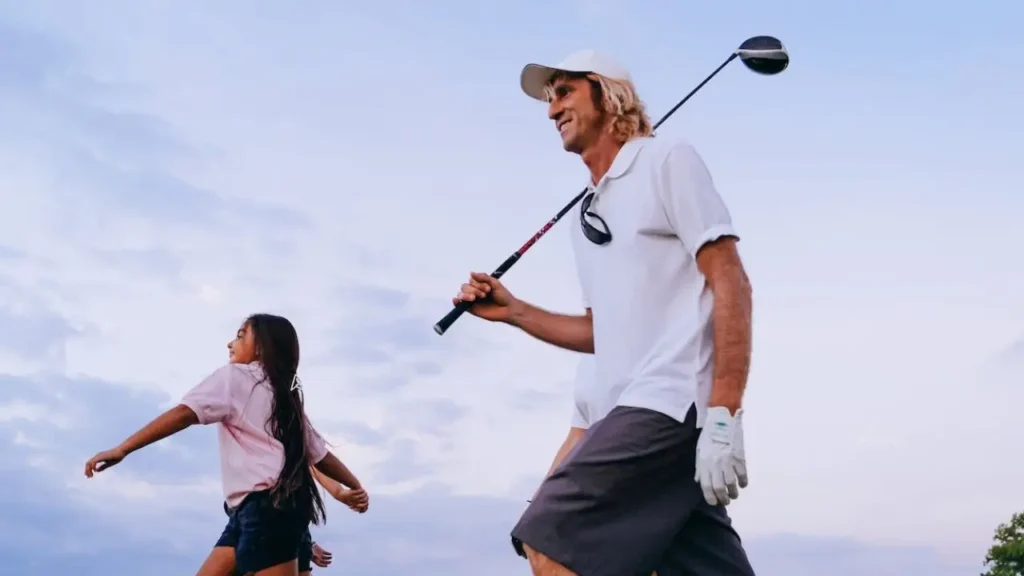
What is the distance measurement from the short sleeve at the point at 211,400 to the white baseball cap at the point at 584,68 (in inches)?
148

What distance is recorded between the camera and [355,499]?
8.91 meters

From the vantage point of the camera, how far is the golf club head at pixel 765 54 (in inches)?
240

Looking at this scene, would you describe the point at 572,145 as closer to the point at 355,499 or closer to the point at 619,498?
the point at 619,498

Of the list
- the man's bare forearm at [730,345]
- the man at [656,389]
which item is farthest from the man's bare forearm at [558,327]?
the man's bare forearm at [730,345]

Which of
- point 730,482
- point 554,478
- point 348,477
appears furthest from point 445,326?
point 348,477

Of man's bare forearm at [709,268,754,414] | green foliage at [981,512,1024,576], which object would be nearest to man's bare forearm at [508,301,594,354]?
man's bare forearm at [709,268,754,414]

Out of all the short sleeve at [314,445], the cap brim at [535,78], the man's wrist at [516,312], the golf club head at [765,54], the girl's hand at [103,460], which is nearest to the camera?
the cap brim at [535,78]

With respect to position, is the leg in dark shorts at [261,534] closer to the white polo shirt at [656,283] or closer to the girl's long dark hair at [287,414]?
the girl's long dark hair at [287,414]

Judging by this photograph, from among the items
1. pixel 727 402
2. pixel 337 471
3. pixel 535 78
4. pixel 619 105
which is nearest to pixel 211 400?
pixel 337 471

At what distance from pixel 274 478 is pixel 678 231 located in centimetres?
436

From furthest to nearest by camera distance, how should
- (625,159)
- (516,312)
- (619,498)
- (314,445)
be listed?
(314,445), (516,312), (625,159), (619,498)

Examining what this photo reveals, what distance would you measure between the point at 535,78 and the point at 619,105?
0.43 m

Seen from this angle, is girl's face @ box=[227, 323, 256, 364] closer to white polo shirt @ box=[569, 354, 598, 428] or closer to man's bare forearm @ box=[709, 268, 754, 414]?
white polo shirt @ box=[569, 354, 598, 428]

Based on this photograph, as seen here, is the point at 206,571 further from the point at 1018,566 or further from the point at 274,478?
the point at 1018,566
